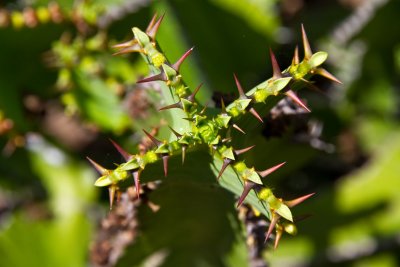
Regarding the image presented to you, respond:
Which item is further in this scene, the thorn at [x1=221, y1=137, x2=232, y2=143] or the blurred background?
the blurred background

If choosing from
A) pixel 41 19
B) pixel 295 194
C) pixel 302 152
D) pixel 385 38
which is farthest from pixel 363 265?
pixel 41 19

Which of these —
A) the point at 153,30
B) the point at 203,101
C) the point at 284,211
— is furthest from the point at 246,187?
the point at 203,101

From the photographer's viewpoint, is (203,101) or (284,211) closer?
(284,211)

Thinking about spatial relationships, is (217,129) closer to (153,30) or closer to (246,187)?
(246,187)

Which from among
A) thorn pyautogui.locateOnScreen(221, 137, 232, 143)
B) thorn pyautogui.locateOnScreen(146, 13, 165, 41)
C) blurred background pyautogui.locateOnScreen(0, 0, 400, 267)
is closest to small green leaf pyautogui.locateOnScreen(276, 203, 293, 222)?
thorn pyautogui.locateOnScreen(221, 137, 232, 143)

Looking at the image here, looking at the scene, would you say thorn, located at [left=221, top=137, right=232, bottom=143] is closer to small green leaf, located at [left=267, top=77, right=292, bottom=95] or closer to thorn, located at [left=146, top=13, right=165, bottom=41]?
small green leaf, located at [left=267, top=77, right=292, bottom=95]

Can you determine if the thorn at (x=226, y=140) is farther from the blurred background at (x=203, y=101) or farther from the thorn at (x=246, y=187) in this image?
the blurred background at (x=203, y=101)

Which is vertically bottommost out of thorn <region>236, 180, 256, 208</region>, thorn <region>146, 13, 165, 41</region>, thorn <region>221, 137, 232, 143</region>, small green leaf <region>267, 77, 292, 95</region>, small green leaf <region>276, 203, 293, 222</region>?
small green leaf <region>276, 203, 293, 222</region>

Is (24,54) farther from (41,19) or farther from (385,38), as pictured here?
(385,38)
